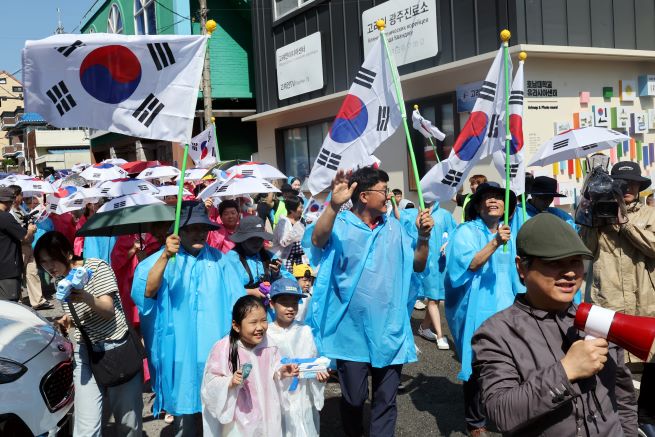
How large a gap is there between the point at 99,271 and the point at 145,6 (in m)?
20.4

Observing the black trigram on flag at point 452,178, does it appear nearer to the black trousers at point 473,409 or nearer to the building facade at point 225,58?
the black trousers at point 473,409

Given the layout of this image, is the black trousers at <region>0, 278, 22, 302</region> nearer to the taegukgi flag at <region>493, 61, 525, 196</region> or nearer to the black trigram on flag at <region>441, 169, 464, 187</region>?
the black trigram on flag at <region>441, 169, 464, 187</region>

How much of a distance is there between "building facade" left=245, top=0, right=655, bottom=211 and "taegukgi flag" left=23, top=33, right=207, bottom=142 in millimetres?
6698

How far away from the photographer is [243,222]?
5305 millimetres

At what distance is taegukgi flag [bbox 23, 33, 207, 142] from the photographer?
445 cm

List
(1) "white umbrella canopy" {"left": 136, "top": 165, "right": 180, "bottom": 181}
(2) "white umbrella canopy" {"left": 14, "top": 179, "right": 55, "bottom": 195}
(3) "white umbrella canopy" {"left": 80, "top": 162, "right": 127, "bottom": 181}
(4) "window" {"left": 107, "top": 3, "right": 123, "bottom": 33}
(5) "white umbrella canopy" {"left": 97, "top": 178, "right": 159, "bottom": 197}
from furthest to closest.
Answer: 1. (4) "window" {"left": 107, "top": 3, "right": 123, "bottom": 33}
2. (2) "white umbrella canopy" {"left": 14, "top": 179, "right": 55, "bottom": 195}
3. (3) "white umbrella canopy" {"left": 80, "top": 162, "right": 127, "bottom": 181}
4. (1) "white umbrella canopy" {"left": 136, "top": 165, "right": 180, "bottom": 181}
5. (5) "white umbrella canopy" {"left": 97, "top": 178, "right": 159, "bottom": 197}

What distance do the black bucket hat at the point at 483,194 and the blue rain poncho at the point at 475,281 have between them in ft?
0.55

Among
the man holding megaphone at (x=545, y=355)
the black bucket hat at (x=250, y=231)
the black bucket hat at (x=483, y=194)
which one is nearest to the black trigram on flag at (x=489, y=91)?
the black bucket hat at (x=483, y=194)

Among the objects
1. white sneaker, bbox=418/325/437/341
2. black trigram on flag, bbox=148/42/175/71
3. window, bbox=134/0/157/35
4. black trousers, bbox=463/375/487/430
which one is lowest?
white sneaker, bbox=418/325/437/341

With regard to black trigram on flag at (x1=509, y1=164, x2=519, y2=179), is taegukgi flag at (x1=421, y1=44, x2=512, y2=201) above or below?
above

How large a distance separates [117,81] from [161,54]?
14.2 inches

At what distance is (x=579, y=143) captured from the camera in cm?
628

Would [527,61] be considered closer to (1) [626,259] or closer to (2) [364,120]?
(1) [626,259]

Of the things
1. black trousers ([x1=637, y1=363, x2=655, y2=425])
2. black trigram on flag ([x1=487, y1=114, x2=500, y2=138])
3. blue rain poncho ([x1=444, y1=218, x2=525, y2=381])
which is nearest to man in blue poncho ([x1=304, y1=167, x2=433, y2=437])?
blue rain poncho ([x1=444, y1=218, x2=525, y2=381])
